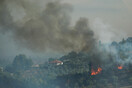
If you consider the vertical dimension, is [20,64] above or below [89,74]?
above

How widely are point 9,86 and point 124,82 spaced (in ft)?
110

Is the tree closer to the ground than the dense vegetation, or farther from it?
farther from it

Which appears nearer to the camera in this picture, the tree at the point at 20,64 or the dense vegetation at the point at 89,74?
the dense vegetation at the point at 89,74

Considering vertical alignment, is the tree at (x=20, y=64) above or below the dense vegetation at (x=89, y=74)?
above

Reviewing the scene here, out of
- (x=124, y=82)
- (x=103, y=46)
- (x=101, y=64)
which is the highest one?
(x=103, y=46)

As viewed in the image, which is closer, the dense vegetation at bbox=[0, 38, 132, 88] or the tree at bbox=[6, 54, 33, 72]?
the dense vegetation at bbox=[0, 38, 132, 88]

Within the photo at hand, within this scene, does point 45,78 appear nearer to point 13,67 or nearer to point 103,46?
point 103,46

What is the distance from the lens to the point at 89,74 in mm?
80875

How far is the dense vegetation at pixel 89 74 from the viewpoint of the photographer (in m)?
78.2

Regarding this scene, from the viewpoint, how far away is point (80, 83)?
259 feet

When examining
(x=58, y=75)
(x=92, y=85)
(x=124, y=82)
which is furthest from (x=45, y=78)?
(x=124, y=82)

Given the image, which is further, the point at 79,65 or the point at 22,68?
the point at 22,68

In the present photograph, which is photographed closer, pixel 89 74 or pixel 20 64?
pixel 89 74

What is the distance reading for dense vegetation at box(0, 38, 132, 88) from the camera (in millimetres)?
78188
